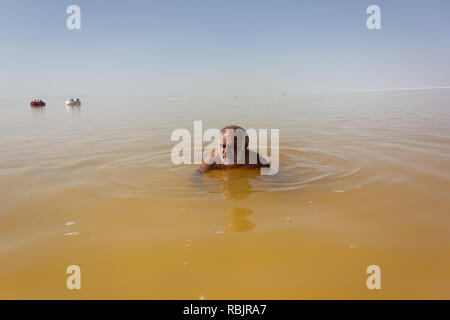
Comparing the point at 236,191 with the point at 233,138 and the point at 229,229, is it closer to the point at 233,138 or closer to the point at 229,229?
the point at 233,138

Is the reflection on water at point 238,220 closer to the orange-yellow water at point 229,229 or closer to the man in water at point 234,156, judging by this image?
the orange-yellow water at point 229,229

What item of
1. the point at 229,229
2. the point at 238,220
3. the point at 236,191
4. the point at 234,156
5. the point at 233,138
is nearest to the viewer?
the point at 229,229

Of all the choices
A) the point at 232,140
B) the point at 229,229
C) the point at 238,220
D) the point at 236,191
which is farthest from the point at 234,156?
the point at 229,229

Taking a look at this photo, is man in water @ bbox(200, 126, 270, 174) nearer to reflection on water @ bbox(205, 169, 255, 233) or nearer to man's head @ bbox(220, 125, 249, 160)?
man's head @ bbox(220, 125, 249, 160)

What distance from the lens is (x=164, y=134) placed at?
13.0 meters

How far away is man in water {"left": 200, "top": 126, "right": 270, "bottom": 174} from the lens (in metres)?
6.49

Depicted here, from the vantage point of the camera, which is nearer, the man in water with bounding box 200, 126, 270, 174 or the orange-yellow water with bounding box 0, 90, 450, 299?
the orange-yellow water with bounding box 0, 90, 450, 299

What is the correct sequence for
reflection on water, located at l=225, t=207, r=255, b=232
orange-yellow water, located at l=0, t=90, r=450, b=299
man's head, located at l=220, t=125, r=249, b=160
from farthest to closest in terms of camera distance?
man's head, located at l=220, t=125, r=249, b=160 < reflection on water, located at l=225, t=207, r=255, b=232 < orange-yellow water, located at l=0, t=90, r=450, b=299

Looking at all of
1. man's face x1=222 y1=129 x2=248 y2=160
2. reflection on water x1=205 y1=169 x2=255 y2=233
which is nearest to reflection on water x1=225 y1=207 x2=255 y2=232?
reflection on water x1=205 y1=169 x2=255 y2=233

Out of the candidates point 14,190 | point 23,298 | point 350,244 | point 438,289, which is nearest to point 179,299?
point 23,298

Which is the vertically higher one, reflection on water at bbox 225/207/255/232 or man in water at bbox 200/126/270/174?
man in water at bbox 200/126/270/174

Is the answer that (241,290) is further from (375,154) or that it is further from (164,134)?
(164,134)

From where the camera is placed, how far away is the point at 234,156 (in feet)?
22.1
